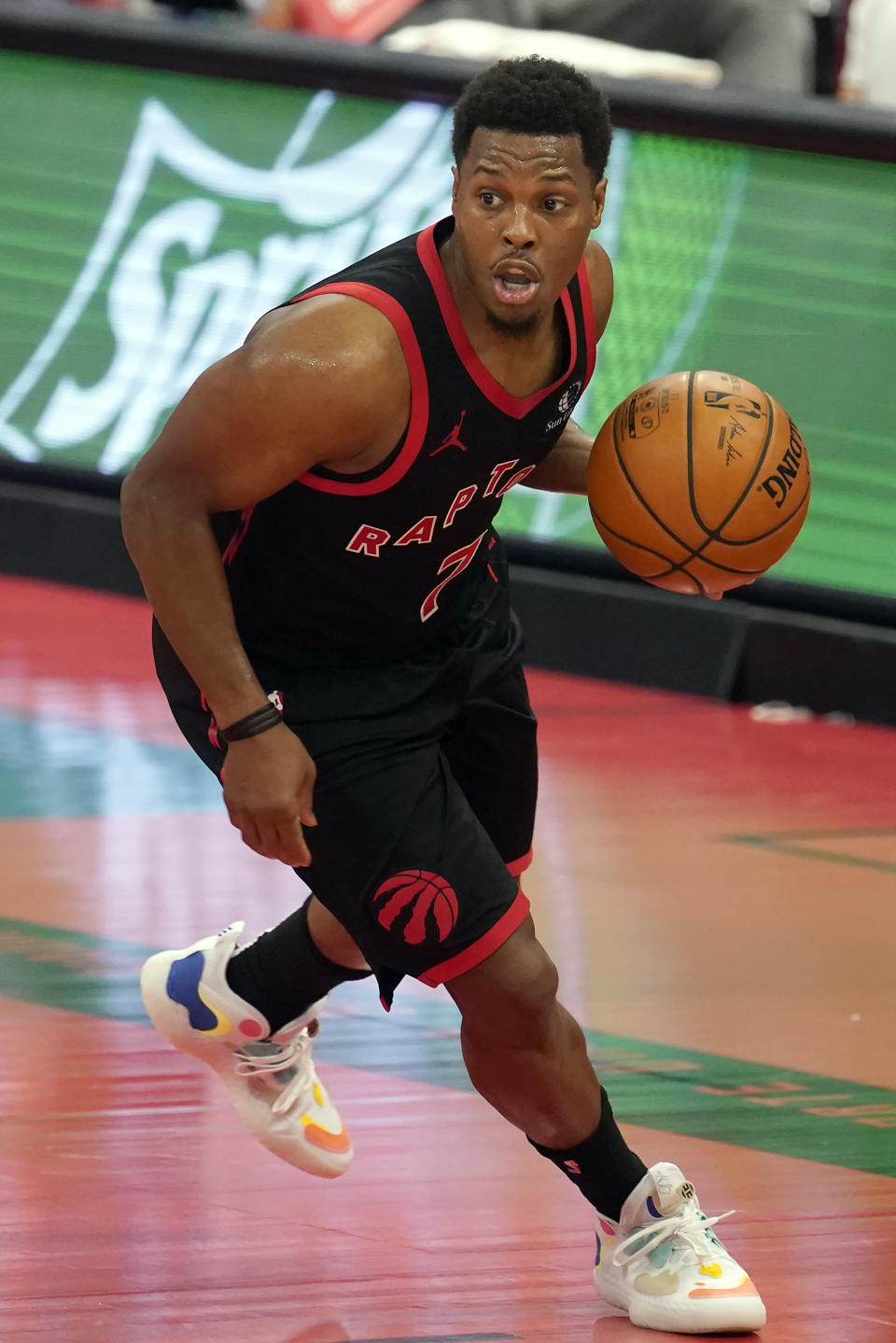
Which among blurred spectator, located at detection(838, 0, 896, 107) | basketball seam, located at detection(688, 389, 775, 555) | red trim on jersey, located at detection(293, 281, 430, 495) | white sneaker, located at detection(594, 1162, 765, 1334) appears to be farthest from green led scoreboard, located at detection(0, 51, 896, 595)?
red trim on jersey, located at detection(293, 281, 430, 495)

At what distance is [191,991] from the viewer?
3748mm

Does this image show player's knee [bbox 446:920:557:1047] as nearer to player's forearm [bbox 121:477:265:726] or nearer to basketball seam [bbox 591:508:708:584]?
player's forearm [bbox 121:477:265:726]

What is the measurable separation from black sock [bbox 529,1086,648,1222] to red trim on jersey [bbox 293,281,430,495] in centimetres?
97

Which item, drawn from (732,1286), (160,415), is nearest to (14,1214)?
(732,1286)

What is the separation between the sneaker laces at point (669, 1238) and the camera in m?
3.20

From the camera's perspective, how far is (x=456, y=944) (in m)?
3.07

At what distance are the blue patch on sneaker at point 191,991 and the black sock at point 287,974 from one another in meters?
0.06

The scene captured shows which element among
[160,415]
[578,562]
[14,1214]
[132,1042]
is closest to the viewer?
[14,1214]

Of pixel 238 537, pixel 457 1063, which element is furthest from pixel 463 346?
pixel 457 1063

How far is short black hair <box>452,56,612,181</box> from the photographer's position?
2.97 meters

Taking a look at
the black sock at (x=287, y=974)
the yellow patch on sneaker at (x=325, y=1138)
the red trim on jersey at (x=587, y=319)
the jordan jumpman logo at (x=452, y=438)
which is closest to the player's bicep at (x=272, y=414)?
the jordan jumpman logo at (x=452, y=438)

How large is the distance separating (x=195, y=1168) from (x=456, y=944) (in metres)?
0.84

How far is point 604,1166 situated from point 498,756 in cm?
67

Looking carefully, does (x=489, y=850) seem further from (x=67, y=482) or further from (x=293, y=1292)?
(x=67, y=482)
